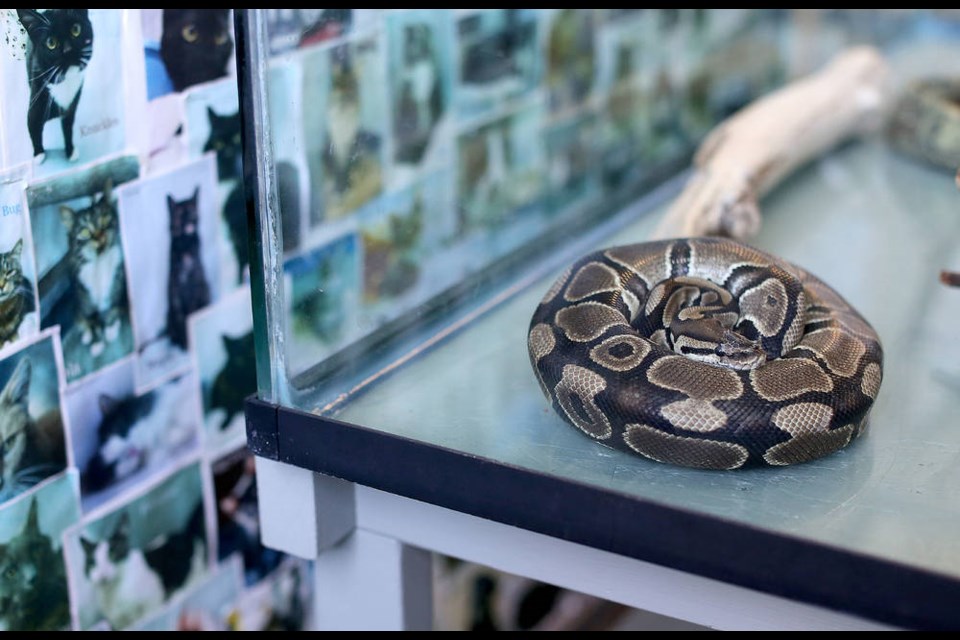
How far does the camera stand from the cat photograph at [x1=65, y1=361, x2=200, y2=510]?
1.28m

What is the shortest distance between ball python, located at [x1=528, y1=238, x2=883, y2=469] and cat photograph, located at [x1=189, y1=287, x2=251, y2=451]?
49cm

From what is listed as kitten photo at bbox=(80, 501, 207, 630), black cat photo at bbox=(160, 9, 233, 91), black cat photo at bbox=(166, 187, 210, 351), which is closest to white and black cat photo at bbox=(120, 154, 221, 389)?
black cat photo at bbox=(166, 187, 210, 351)

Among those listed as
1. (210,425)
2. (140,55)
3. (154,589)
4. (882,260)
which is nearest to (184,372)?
(210,425)

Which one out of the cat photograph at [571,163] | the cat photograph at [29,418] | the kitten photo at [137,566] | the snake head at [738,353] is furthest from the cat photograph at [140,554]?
the cat photograph at [571,163]

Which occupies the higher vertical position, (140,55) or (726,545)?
(140,55)

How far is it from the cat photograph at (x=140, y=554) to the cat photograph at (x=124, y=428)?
4 cm

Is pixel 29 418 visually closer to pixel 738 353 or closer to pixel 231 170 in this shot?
pixel 231 170

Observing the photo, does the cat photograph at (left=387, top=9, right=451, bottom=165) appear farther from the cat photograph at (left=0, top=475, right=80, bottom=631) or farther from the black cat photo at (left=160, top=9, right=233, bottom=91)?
the cat photograph at (left=0, top=475, right=80, bottom=631)

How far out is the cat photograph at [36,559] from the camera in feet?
3.96

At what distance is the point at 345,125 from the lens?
1.51m

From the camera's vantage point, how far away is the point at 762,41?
268cm

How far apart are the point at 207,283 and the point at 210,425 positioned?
0.21 meters

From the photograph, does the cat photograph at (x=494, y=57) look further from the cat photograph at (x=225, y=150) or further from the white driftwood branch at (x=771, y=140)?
the cat photograph at (x=225, y=150)
